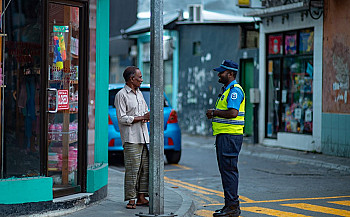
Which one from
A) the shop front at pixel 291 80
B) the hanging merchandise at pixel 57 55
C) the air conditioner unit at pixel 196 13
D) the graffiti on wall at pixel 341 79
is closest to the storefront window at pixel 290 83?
the shop front at pixel 291 80

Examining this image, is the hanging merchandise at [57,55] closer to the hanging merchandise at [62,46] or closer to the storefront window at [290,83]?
the hanging merchandise at [62,46]

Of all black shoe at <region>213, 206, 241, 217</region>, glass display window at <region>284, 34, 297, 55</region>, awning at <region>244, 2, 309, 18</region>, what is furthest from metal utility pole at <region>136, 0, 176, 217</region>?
glass display window at <region>284, 34, 297, 55</region>

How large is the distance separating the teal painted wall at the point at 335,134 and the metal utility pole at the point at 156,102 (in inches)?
342

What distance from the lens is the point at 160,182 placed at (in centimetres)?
778

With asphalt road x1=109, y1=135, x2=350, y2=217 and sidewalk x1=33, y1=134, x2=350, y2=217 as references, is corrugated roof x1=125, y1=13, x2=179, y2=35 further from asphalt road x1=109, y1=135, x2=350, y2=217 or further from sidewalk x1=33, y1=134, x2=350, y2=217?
asphalt road x1=109, y1=135, x2=350, y2=217

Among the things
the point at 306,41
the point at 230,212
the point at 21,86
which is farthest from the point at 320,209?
the point at 306,41

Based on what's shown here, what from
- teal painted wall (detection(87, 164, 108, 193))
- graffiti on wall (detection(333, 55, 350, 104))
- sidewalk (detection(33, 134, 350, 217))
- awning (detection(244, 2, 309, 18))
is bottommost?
sidewalk (detection(33, 134, 350, 217))

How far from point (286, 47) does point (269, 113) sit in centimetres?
205

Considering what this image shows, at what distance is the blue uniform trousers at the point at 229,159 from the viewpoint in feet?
26.6

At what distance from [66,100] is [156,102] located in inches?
56.2

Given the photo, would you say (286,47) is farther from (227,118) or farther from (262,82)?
(227,118)

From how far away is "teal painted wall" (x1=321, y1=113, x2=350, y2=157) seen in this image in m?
15.5

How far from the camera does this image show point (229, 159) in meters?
8.16

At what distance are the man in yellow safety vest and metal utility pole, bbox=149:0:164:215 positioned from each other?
28.6 inches
